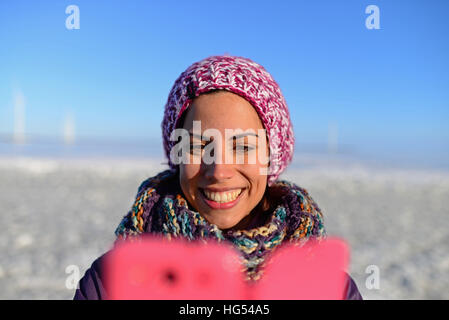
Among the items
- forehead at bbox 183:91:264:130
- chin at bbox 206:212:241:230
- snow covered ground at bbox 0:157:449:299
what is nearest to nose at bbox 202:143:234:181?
forehead at bbox 183:91:264:130

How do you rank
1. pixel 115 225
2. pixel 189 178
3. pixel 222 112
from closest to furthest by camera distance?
pixel 222 112 → pixel 189 178 → pixel 115 225

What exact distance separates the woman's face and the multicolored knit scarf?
8 cm

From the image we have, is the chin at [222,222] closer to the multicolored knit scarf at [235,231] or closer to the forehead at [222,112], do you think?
the multicolored knit scarf at [235,231]

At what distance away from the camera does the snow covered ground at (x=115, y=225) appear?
4.61m

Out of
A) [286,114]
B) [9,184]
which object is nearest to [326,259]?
[286,114]

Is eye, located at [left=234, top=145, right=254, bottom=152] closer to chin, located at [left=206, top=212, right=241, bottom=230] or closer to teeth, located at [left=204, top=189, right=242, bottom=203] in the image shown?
teeth, located at [left=204, top=189, right=242, bottom=203]

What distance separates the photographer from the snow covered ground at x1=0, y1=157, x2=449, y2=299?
4613 mm

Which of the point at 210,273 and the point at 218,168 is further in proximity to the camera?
the point at 210,273

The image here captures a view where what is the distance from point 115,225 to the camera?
7.05m

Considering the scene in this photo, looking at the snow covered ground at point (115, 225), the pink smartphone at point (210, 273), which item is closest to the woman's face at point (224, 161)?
the pink smartphone at point (210, 273)

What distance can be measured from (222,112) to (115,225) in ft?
19.7

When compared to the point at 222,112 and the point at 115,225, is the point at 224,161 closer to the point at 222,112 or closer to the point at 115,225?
the point at 222,112

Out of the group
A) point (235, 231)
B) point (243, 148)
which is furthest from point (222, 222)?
point (243, 148)
